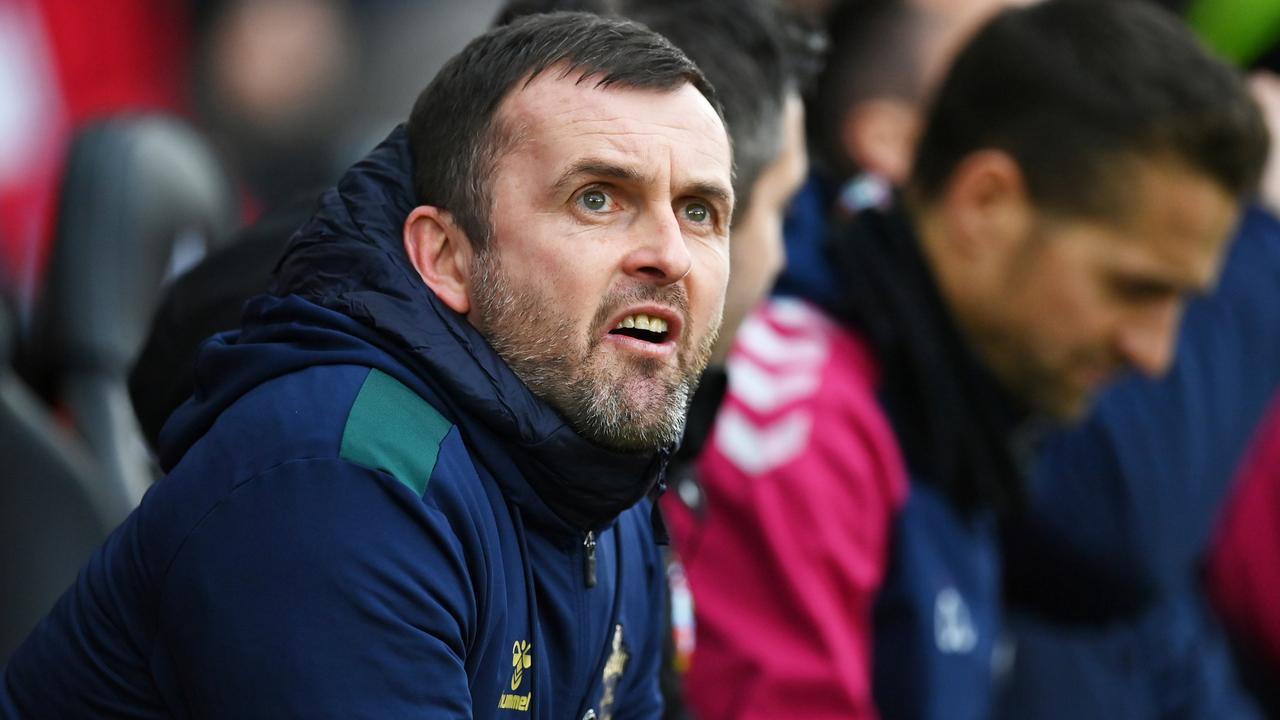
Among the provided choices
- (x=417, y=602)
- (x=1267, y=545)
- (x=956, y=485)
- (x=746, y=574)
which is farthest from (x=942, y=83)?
(x=417, y=602)

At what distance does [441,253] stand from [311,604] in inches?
15.5

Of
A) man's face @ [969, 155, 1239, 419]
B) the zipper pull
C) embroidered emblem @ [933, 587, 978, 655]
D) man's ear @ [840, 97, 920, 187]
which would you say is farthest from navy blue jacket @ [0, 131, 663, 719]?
man's ear @ [840, 97, 920, 187]

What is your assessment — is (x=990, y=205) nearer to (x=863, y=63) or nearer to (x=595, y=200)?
(x=863, y=63)

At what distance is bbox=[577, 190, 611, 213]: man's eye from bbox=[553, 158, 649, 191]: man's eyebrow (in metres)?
0.02

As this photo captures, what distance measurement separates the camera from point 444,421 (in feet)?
5.04

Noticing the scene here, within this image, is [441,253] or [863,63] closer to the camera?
[441,253]

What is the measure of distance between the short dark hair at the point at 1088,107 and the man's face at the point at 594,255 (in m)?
1.78

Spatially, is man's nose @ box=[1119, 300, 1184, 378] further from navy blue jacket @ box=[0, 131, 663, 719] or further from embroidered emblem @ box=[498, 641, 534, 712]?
embroidered emblem @ box=[498, 641, 534, 712]


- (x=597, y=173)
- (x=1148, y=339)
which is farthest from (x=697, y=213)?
(x=1148, y=339)

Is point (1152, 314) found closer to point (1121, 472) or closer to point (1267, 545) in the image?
point (1121, 472)

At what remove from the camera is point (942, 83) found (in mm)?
3434

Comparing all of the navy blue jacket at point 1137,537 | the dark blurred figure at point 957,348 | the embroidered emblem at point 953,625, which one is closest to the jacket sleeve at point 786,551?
the dark blurred figure at point 957,348

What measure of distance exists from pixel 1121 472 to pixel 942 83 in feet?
3.09

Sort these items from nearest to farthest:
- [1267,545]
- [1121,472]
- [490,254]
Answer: [490,254], [1121,472], [1267,545]
